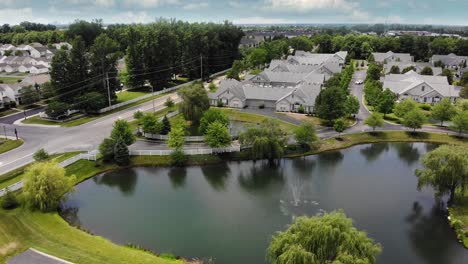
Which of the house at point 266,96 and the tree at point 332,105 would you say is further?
the house at point 266,96

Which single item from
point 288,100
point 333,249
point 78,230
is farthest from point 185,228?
point 288,100

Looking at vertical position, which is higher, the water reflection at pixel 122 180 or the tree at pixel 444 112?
the tree at pixel 444 112

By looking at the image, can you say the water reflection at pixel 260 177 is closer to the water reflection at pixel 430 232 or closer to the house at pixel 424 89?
the water reflection at pixel 430 232

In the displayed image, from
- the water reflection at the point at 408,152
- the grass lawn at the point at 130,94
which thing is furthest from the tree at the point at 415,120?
the grass lawn at the point at 130,94

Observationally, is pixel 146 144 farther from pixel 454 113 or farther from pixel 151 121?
pixel 454 113

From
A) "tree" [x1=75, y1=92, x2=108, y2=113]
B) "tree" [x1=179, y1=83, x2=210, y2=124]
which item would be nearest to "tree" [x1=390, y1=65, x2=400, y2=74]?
"tree" [x1=179, y1=83, x2=210, y2=124]

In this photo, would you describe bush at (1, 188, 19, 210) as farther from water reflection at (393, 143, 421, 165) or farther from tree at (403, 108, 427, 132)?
tree at (403, 108, 427, 132)

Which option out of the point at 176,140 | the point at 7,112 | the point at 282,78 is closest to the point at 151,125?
the point at 176,140
